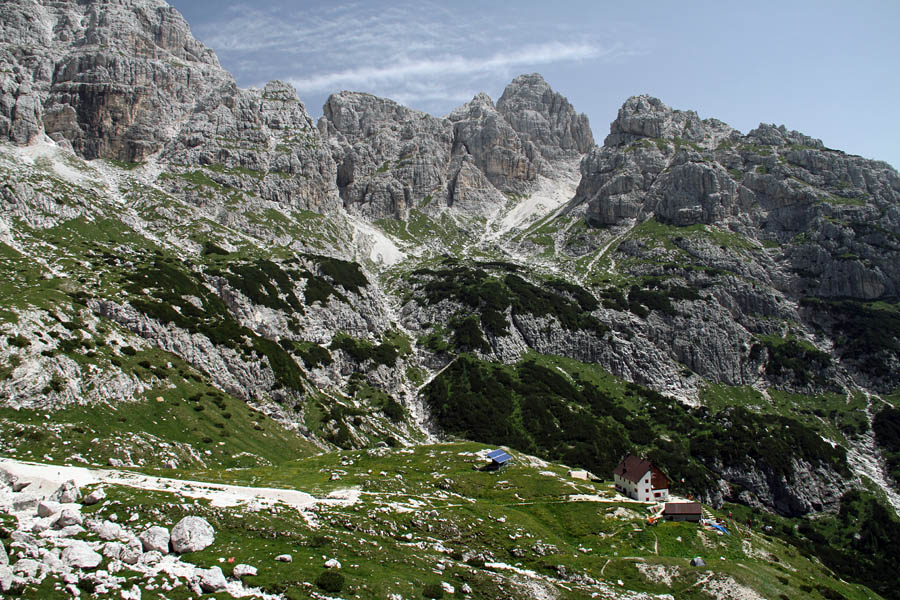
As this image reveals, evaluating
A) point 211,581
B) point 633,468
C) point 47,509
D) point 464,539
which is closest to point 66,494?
point 47,509

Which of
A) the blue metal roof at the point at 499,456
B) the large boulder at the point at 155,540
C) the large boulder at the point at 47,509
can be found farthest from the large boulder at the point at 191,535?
the blue metal roof at the point at 499,456

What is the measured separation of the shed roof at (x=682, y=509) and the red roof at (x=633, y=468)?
9076 mm

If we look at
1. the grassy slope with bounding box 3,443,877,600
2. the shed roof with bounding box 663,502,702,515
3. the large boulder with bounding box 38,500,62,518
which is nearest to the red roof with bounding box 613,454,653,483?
the grassy slope with bounding box 3,443,877,600

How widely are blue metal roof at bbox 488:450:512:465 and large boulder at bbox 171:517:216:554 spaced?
51080mm

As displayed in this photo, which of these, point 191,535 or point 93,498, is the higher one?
point 93,498

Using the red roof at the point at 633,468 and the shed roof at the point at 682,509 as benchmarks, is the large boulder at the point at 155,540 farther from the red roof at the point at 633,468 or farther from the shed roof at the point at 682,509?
the red roof at the point at 633,468

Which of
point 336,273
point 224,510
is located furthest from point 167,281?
point 224,510

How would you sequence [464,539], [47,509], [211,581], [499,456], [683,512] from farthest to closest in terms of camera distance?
[499,456]
[683,512]
[464,539]
[47,509]
[211,581]

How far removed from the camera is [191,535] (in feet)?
98.2

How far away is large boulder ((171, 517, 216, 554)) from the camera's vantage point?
29.2 meters

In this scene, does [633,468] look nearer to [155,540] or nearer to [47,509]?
[155,540]

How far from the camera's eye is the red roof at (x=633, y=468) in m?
66.1

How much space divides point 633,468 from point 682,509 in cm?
1176

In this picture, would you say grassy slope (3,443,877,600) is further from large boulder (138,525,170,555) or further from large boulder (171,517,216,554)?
large boulder (138,525,170,555)
